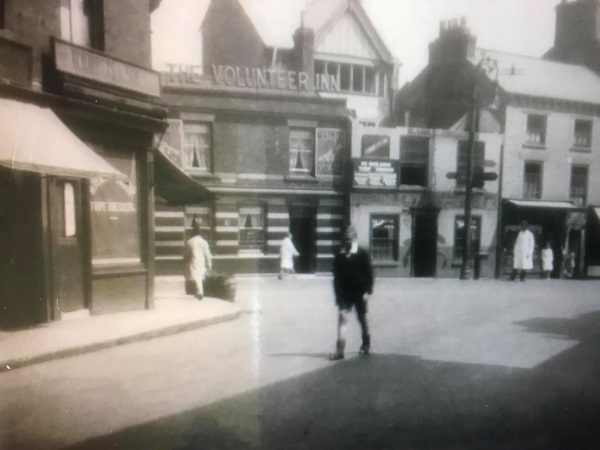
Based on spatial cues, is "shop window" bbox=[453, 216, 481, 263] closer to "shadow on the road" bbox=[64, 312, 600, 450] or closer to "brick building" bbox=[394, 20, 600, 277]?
"brick building" bbox=[394, 20, 600, 277]

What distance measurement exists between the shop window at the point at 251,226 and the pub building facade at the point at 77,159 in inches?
57.9

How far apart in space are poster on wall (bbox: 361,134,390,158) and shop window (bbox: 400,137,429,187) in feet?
0.77

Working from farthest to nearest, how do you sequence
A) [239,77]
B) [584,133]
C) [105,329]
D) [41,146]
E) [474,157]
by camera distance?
[474,157] < [105,329] < [41,146] < [584,133] < [239,77]

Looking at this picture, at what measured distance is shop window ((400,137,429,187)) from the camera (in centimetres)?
565

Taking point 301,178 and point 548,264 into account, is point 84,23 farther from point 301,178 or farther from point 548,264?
point 548,264

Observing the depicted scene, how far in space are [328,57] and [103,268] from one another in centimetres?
417

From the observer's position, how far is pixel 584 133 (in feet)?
11.5

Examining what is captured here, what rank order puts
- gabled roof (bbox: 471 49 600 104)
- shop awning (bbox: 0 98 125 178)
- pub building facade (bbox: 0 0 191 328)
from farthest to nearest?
pub building facade (bbox: 0 0 191 328), shop awning (bbox: 0 98 125 178), gabled roof (bbox: 471 49 600 104)

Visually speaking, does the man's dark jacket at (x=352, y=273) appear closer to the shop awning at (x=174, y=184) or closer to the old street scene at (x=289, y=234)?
the old street scene at (x=289, y=234)

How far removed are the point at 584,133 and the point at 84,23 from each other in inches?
213

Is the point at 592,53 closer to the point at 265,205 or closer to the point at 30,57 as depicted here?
the point at 265,205

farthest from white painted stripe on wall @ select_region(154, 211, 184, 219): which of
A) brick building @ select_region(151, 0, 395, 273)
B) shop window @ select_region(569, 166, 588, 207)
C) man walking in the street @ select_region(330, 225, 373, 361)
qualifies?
shop window @ select_region(569, 166, 588, 207)

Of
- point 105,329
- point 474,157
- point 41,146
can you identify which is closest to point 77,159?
point 41,146

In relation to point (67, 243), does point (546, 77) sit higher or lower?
higher
